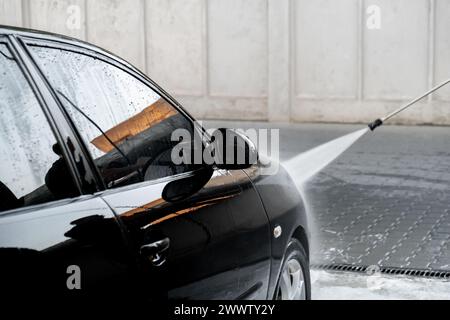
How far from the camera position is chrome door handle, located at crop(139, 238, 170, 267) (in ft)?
9.57

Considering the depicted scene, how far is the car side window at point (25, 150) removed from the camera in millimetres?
2652

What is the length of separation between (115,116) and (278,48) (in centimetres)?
1251

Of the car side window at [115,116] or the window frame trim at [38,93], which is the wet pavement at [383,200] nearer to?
the car side window at [115,116]

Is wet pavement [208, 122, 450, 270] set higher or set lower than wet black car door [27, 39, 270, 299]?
lower

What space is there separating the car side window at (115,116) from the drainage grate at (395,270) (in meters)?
2.83

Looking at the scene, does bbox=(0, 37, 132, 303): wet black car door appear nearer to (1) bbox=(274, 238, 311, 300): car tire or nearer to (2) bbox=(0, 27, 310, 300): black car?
(2) bbox=(0, 27, 310, 300): black car

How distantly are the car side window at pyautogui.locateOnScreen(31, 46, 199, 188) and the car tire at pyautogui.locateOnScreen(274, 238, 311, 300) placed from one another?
2.81 feet

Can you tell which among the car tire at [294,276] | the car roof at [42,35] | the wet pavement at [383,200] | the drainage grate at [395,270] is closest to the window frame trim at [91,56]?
the car roof at [42,35]

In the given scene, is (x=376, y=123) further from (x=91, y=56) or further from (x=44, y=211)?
(x=44, y=211)

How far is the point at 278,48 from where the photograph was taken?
617 inches

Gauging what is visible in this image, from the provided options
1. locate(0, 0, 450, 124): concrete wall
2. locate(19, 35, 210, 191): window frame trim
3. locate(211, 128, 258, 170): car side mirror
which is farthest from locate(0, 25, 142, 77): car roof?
locate(0, 0, 450, 124): concrete wall

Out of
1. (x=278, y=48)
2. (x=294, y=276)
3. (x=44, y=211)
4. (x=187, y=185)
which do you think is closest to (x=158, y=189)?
(x=187, y=185)

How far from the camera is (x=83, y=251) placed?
2.65 m
